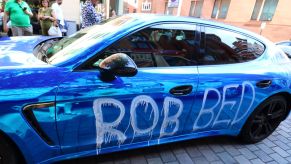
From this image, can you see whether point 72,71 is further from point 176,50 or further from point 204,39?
point 204,39

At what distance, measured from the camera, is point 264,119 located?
2992mm

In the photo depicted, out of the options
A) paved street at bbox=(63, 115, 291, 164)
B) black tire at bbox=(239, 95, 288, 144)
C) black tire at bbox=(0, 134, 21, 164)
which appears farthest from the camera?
black tire at bbox=(239, 95, 288, 144)

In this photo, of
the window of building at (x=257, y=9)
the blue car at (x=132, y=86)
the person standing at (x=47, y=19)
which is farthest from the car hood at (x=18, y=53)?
the window of building at (x=257, y=9)

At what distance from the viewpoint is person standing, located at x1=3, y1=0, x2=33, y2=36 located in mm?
5273

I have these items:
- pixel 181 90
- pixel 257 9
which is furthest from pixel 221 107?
pixel 257 9

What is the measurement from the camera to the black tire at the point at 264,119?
9.30ft

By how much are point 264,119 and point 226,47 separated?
119cm

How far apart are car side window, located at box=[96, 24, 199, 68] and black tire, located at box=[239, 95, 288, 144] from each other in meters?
1.20

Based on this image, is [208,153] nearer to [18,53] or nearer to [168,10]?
[18,53]

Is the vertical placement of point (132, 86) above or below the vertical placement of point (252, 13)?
below

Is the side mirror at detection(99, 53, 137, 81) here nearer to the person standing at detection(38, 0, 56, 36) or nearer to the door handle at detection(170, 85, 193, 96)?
the door handle at detection(170, 85, 193, 96)

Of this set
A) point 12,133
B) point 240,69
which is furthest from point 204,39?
point 12,133

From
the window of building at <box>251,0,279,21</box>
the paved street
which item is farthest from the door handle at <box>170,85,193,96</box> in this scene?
the window of building at <box>251,0,279,21</box>

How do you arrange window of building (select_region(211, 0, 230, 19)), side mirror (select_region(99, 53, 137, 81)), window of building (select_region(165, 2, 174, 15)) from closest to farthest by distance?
side mirror (select_region(99, 53, 137, 81)) < window of building (select_region(211, 0, 230, 19)) < window of building (select_region(165, 2, 174, 15))
